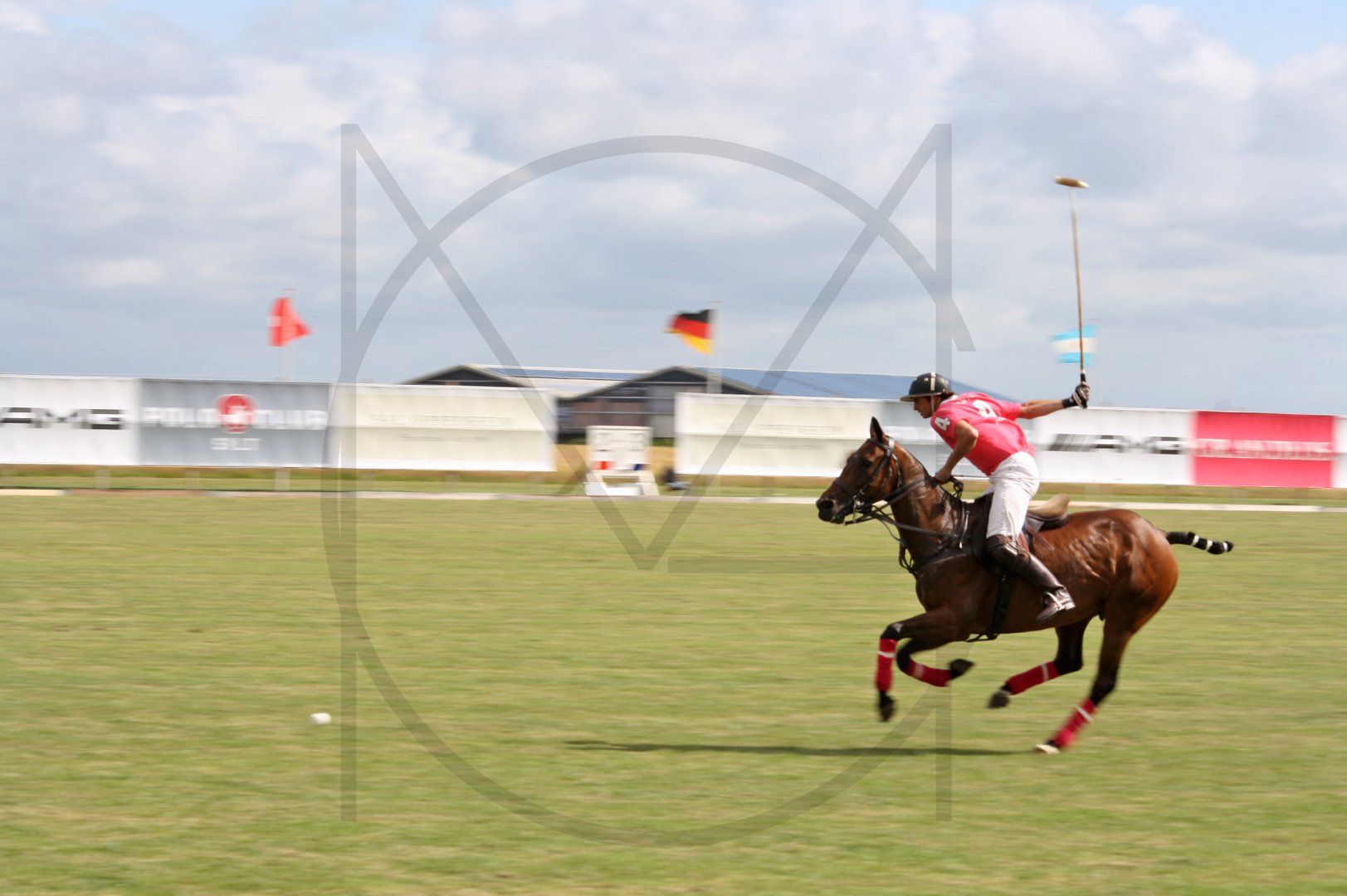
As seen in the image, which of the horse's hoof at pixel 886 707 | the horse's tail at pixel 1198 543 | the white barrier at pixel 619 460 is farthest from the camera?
the white barrier at pixel 619 460

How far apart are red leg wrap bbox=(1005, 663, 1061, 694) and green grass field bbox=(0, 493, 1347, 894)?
1.11ft

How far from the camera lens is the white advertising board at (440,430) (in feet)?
132

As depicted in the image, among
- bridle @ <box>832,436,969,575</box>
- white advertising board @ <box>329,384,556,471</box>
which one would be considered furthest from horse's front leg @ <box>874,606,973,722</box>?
white advertising board @ <box>329,384,556,471</box>

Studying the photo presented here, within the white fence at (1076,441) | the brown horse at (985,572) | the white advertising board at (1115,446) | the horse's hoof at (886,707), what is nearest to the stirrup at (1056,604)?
the brown horse at (985,572)

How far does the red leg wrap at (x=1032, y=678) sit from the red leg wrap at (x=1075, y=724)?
0.56m

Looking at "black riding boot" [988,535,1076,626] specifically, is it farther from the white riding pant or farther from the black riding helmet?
the black riding helmet

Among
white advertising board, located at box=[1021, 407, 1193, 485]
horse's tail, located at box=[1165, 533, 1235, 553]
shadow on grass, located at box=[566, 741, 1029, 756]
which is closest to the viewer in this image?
shadow on grass, located at box=[566, 741, 1029, 756]

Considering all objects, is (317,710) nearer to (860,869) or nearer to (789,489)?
(860,869)

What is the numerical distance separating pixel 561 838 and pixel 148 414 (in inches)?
1382

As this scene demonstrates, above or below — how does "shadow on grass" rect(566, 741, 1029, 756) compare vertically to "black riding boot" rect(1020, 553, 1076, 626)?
below

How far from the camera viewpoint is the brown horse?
9984 mm

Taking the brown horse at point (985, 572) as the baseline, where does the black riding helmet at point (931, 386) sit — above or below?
above

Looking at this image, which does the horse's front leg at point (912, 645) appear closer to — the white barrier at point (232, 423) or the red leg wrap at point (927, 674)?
the red leg wrap at point (927, 674)

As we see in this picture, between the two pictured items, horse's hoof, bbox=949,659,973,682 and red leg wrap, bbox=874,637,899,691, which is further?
horse's hoof, bbox=949,659,973,682
